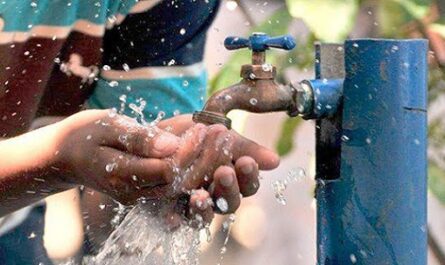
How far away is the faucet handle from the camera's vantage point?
1138 mm

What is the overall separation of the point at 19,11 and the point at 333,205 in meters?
0.70

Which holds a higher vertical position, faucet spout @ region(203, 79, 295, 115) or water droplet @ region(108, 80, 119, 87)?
faucet spout @ region(203, 79, 295, 115)

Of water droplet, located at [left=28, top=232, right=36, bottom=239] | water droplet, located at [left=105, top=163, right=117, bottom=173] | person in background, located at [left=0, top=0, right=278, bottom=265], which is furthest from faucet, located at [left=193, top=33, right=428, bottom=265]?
water droplet, located at [left=28, top=232, right=36, bottom=239]

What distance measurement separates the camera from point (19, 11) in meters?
1.63

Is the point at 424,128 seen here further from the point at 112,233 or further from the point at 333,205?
the point at 112,233

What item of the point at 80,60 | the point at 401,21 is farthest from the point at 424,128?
the point at 401,21

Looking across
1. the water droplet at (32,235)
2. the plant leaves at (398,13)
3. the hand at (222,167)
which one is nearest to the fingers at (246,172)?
the hand at (222,167)

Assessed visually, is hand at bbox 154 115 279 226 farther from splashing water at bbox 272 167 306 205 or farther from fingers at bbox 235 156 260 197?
splashing water at bbox 272 167 306 205

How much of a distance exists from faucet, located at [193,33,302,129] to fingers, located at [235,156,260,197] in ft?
0.14

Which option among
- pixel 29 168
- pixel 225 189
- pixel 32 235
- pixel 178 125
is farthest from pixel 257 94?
pixel 32 235

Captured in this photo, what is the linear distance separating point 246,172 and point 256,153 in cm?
3

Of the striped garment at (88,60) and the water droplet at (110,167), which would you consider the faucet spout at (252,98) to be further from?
the striped garment at (88,60)

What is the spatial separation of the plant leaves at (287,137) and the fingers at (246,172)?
136cm

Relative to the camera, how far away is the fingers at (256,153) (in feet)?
3.75
